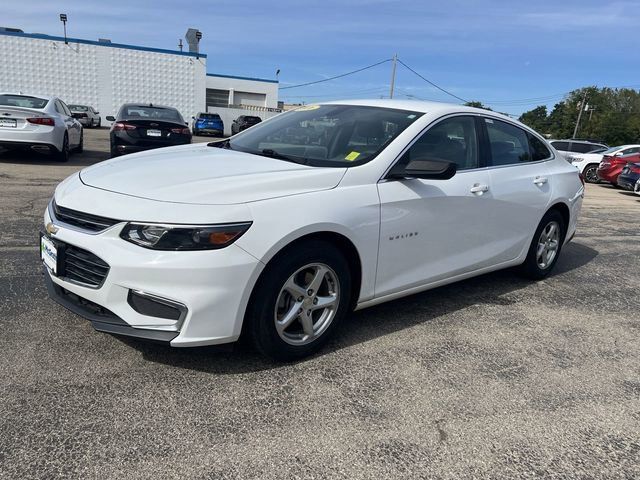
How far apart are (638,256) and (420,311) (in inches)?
169

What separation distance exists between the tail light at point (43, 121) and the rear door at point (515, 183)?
9255 millimetres

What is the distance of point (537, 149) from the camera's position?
5.11 meters

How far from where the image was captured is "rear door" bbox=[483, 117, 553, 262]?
4.39 m

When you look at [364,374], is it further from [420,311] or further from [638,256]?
[638,256]

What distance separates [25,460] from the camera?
2.19 metres

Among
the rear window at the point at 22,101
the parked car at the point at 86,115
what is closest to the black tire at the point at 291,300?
the rear window at the point at 22,101

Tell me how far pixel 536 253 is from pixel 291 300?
119 inches

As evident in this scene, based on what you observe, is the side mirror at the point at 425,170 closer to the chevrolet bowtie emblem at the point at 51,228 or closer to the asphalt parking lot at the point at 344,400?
the asphalt parking lot at the point at 344,400

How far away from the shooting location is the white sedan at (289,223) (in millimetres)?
2680

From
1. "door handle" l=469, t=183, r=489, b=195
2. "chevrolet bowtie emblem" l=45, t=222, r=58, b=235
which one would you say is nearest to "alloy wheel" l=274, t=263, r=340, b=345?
"chevrolet bowtie emblem" l=45, t=222, r=58, b=235

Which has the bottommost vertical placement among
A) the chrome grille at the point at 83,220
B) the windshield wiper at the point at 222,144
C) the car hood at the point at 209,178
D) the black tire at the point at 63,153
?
the black tire at the point at 63,153

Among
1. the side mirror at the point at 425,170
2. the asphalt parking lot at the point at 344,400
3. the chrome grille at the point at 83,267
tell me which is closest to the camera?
the asphalt parking lot at the point at 344,400

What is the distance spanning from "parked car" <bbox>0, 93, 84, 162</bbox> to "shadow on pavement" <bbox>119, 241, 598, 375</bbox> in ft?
28.8

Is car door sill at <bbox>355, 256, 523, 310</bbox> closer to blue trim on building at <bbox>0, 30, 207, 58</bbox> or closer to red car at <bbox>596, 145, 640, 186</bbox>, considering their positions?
red car at <bbox>596, 145, 640, 186</bbox>
